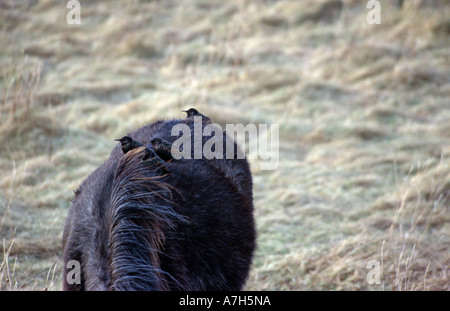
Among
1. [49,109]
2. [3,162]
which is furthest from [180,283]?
[49,109]

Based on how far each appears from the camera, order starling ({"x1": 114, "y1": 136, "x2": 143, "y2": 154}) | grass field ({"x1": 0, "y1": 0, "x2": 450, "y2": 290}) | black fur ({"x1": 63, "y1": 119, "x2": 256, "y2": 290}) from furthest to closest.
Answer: grass field ({"x1": 0, "y1": 0, "x2": 450, "y2": 290}) → starling ({"x1": 114, "y1": 136, "x2": 143, "y2": 154}) → black fur ({"x1": 63, "y1": 119, "x2": 256, "y2": 290})

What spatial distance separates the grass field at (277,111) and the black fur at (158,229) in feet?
3.47

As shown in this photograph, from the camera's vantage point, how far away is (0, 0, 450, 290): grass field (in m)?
4.44

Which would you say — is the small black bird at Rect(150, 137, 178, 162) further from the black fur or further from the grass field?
the grass field

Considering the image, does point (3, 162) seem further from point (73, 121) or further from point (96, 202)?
point (96, 202)

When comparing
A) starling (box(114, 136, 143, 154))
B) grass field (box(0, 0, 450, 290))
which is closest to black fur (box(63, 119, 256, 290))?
starling (box(114, 136, 143, 154))

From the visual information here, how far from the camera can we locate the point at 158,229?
2434 millimetres

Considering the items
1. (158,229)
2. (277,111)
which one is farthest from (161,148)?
(277,111)

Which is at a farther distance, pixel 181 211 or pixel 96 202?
pixel 181 211

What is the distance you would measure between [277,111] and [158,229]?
5.34 metres

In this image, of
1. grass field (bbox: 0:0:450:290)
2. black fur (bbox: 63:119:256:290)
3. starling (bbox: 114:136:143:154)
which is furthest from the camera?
grass field (bbox: 0:0:450:290)

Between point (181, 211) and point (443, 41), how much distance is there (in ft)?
25.2

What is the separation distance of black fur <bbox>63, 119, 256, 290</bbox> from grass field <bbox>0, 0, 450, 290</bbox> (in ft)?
3.47

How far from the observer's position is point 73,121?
6977 millimetres
